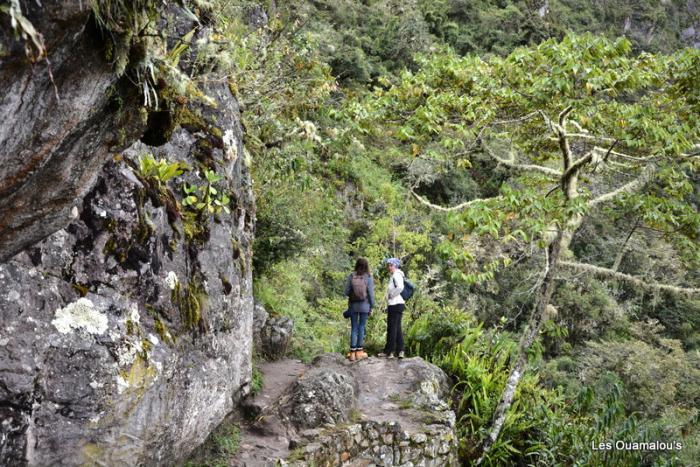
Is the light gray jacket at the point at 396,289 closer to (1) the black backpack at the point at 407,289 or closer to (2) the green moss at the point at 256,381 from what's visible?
(1) the black backpack at the point at 407,289

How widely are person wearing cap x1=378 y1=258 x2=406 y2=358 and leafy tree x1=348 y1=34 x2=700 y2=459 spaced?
41.6 inches

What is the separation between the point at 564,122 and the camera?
734cm

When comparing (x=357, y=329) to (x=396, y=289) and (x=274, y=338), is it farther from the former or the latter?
(x=274, y=338)

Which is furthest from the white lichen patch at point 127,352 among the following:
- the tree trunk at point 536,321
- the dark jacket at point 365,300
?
the tree trunk at point 536,321

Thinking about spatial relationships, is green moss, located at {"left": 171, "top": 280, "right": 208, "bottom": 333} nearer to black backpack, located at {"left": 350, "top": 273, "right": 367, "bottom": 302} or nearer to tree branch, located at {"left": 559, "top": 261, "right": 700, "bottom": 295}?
black backpack, located at {"left": 350, "top": 273, "right": 367, "bottom": 302}

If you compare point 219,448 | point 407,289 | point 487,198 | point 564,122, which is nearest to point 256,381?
point 219,448

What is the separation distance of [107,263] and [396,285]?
187 inches

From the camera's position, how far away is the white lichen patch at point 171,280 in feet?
14.3

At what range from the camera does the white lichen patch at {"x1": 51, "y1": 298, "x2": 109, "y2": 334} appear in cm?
336

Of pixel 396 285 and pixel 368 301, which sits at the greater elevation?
pixel 396 285

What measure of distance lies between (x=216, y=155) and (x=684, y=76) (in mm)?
6106

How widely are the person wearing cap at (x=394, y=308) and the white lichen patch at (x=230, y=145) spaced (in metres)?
3.13

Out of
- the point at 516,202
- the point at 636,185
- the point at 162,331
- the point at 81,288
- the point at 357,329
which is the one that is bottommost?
the point at 357,329

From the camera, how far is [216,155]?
18.1ft
